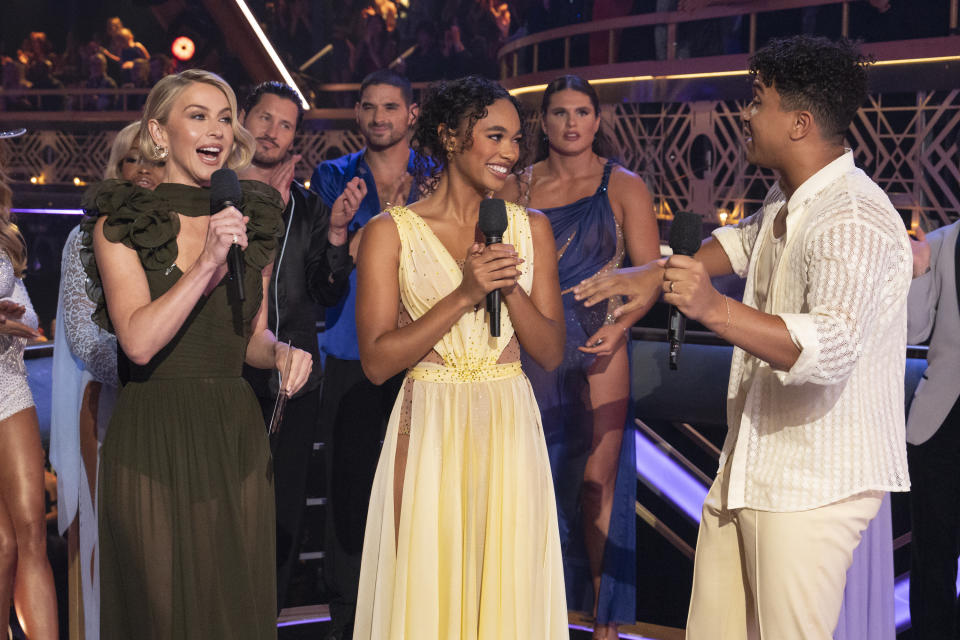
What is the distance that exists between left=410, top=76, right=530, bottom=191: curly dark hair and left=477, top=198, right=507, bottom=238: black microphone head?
32 cm

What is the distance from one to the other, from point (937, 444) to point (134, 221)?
214 cm

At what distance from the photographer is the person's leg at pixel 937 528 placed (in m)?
2.64

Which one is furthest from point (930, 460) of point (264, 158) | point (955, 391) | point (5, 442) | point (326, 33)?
point (326, 33)

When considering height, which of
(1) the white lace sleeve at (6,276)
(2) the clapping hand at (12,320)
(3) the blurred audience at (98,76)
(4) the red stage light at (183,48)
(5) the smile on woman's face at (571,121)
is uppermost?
(4) the red stage light at (183,48)

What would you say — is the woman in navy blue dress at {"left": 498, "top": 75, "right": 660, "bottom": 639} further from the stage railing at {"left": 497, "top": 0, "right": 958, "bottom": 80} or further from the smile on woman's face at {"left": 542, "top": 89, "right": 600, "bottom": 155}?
the stage railing at {"left": 497, "top": 0, "right": 958, "bottom": 80}

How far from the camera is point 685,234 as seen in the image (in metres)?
1.67

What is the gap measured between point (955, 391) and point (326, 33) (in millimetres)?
8681

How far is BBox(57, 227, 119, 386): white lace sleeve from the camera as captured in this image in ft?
8.14

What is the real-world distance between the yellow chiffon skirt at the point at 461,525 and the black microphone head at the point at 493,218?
1.19 feet

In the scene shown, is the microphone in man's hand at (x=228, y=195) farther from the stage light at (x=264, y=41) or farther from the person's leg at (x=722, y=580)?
the stage light at (x=264, y=41)

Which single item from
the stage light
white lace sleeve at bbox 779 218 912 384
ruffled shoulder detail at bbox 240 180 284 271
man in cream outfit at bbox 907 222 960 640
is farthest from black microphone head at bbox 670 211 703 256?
the stage light

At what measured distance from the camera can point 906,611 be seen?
3078 mm

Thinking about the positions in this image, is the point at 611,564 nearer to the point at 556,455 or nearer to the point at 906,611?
the point at 556,455

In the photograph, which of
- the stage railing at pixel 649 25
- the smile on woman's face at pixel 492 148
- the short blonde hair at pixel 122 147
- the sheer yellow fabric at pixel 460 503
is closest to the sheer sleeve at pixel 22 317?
the short blonde hair at pixel 122 147
